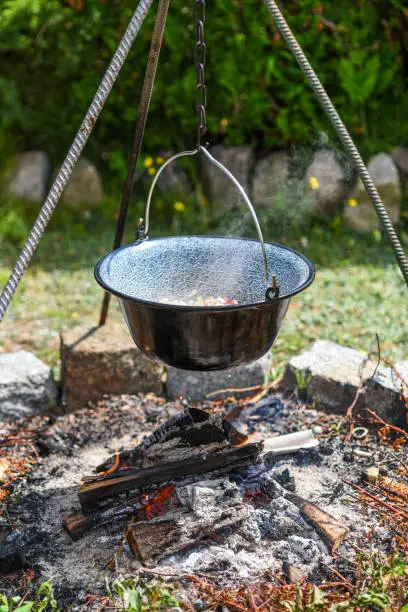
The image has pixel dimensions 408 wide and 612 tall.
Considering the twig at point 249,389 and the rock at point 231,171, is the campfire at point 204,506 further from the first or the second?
the rock at point 231,171

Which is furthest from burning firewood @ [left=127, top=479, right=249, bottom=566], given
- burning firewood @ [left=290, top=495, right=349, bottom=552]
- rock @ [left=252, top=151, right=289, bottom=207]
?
rock @ [left=252, top=151, right=289, bottom=207]

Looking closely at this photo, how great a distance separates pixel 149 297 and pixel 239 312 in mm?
611

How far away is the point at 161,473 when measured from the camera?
2.18 meters

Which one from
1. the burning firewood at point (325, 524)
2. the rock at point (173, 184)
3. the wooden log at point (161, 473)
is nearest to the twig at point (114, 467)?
the wooden log at point (161, 473)

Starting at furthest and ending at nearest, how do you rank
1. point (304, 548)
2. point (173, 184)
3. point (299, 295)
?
point (173, 184) < point (299, 295) < point (304, 548)

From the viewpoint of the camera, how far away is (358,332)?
3.84 meters

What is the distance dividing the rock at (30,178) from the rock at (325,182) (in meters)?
2.29

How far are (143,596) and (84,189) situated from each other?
4.30 m

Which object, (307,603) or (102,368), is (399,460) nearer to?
(307,603)

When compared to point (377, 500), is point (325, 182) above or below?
below

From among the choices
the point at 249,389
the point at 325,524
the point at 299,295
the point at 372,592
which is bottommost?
the point at 299,295

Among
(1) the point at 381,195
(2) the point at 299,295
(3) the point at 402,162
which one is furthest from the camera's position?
(3) the point at 402,162

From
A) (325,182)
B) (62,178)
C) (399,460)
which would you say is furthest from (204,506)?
(325,182)

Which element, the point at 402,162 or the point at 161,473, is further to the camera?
the point at 402,162
